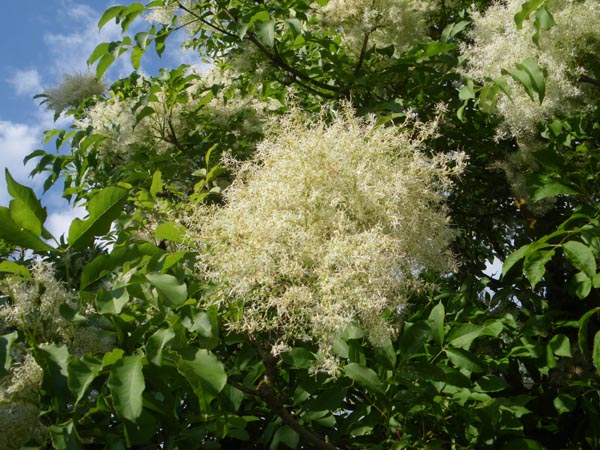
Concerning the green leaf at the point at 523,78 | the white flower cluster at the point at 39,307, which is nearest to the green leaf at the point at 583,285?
the green leaf at the point at 523,78

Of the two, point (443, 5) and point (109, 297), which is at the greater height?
point (443, 5)

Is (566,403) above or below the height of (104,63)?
below

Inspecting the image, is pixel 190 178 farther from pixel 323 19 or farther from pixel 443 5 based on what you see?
pixel 443 5

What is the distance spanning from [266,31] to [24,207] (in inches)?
48.3

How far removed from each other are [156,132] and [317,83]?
36.1 inches

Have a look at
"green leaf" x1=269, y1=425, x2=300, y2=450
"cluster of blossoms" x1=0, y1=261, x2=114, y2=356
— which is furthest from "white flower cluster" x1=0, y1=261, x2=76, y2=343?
"green leaf" x1=269, y1=425, x2=300, y2=450

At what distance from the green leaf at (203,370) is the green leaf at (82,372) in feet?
0.57

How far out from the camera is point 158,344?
128cm

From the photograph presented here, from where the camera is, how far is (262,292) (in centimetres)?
143

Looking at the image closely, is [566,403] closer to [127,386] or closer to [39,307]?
[127,386]

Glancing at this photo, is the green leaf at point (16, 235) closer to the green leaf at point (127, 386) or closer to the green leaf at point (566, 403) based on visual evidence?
the green leaf at point (127, 386)

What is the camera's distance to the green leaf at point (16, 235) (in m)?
1.34

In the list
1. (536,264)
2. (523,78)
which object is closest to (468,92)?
(523,78)

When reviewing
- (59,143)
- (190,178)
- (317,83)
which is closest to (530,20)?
(317,83)
